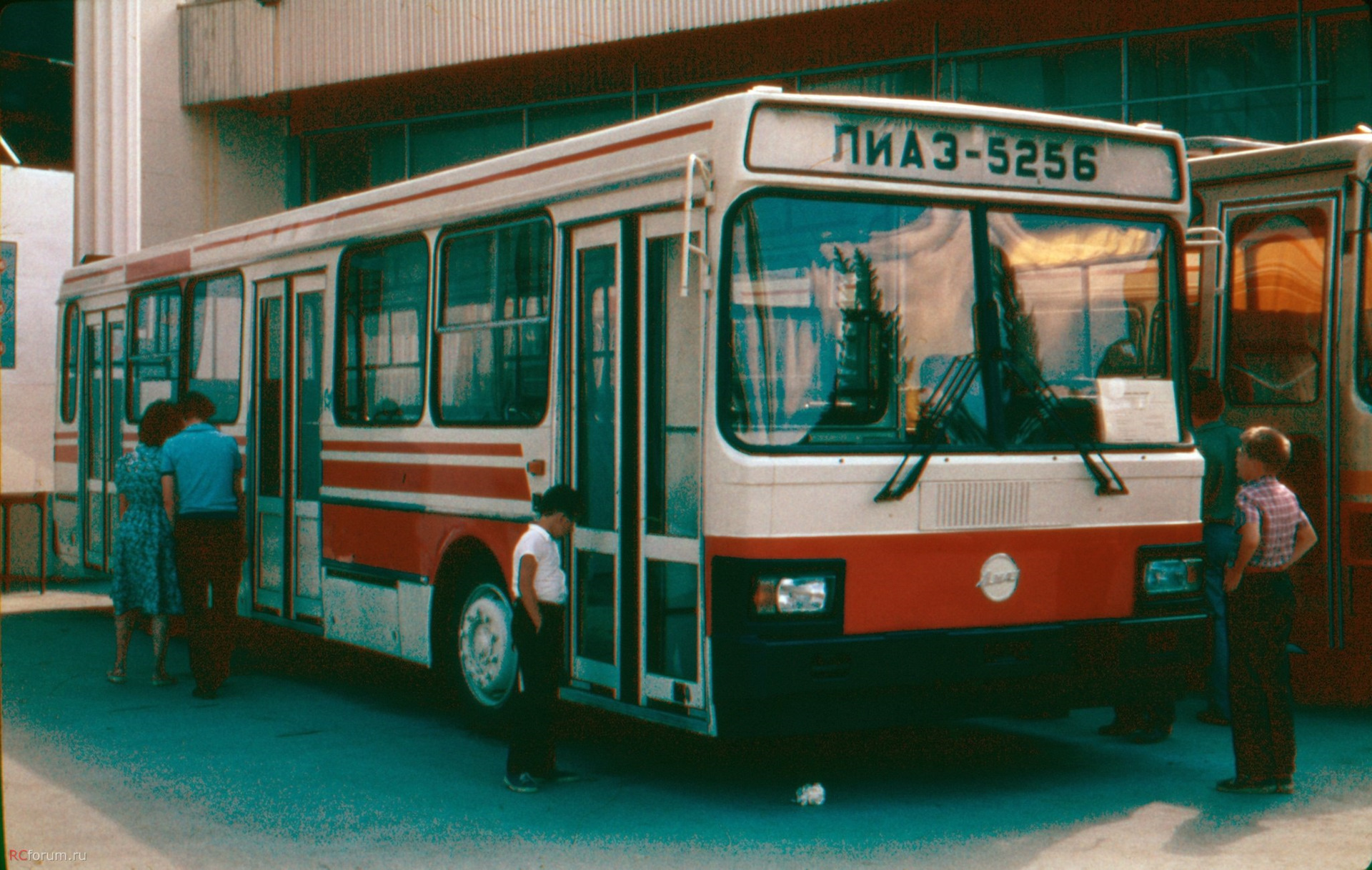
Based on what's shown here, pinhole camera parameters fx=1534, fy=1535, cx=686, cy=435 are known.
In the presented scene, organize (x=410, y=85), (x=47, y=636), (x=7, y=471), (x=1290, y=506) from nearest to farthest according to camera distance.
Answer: (x=1290, y=506) → (x=47, y=636) → (x=7, y=471) → (x=410, y=85)

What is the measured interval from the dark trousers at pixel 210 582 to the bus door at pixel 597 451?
3279mm

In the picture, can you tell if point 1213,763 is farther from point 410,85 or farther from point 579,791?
point 410,85

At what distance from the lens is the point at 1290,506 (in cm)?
652

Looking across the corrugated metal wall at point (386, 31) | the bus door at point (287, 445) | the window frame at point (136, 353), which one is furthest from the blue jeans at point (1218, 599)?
the corrugated metal wall at point (386, 31)

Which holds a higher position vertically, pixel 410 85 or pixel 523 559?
pixel 410 85

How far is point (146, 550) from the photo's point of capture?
9.75 m

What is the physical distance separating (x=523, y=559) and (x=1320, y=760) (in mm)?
3986

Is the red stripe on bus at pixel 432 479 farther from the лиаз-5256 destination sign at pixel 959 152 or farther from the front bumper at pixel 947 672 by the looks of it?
the лиаз-5256 destination sign at pixel 959 152

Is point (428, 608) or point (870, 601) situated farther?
point (428, 608)

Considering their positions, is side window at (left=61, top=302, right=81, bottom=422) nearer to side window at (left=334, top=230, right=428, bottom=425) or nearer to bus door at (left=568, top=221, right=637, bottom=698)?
side window at (left=334, top=230, right=428, bottom=425)

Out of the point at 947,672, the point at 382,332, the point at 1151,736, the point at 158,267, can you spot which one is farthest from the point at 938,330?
the point at 158,267

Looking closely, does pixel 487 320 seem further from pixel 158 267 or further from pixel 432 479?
pixel 158 267

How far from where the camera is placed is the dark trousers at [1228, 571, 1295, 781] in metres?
6.55

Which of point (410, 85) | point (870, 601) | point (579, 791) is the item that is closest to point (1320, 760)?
point (870, 601)
